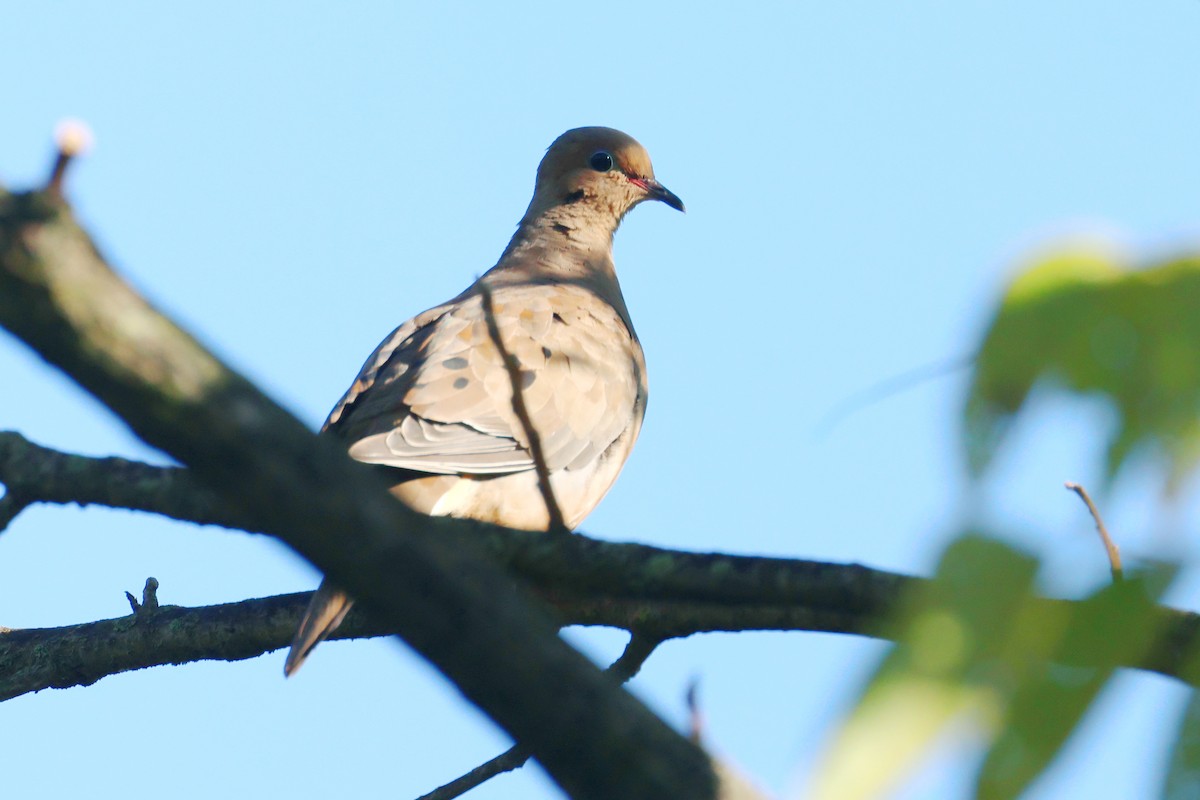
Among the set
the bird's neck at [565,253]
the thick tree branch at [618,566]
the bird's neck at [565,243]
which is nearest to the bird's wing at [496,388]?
the bird's neck at [565,253]

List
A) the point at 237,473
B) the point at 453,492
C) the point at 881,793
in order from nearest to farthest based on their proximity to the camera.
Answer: the point at 881,793 < the point at 237,473 < the point at 453,492

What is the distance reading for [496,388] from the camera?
4.62 m

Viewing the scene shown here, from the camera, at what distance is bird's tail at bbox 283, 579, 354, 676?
125 inches

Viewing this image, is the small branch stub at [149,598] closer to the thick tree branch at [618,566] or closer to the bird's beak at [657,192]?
the thick tree branch at [618,566]

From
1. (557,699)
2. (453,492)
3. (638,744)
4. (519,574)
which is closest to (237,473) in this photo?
(557,699)

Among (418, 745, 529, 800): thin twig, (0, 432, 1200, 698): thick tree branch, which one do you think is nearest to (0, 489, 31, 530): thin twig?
(0, 432, 1200, 698): thick tree branch

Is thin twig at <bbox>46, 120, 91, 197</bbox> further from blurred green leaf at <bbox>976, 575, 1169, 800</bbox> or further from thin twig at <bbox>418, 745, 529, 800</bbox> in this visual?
thin twig at <bbox>418, 745, 529, 800</bbox>

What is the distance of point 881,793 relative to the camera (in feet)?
2.61

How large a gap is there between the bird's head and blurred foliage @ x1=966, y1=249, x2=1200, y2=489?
5.70m

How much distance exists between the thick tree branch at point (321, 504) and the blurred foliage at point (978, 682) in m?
0.62

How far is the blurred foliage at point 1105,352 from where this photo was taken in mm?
904

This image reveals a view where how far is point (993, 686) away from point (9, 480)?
1841mm

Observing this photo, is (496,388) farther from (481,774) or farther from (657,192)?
(657,192)

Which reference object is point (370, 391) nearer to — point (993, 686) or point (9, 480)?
point (9, 480)
